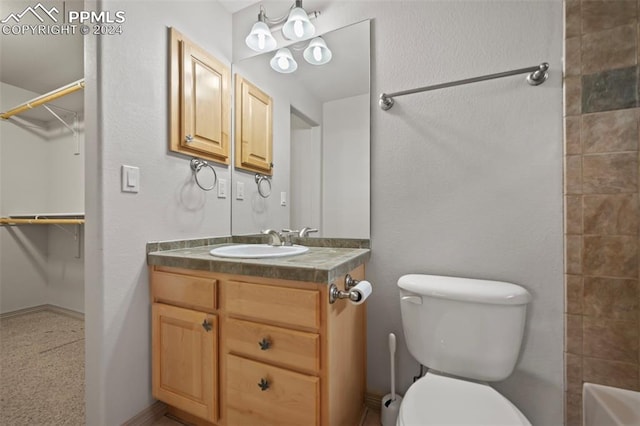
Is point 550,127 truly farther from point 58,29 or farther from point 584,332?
point 58,29

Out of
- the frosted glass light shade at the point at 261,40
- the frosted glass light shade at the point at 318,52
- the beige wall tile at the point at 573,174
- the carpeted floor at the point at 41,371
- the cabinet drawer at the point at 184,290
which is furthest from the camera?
the frosted glass light shade at the point at 261,40

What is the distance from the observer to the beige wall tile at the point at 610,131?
1002 mm

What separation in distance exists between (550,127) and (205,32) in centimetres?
190

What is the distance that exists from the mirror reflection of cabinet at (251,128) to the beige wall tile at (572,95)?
4.97 ft

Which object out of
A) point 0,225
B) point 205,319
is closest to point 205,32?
point 205,319

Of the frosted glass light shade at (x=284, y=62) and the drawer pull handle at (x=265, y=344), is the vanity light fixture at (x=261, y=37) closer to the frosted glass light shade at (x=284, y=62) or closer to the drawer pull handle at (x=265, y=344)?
the frosted glass light shade at (x=284, y=62)

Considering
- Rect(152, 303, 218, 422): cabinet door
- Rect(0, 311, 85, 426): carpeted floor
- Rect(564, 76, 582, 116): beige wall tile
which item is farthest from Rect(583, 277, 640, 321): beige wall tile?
Rect(0, 311, 85, 426): carpeted floor

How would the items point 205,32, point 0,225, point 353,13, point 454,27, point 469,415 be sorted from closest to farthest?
point 469,415 → point 454,27 → point 353,13 → point 205,32 → point 0,225

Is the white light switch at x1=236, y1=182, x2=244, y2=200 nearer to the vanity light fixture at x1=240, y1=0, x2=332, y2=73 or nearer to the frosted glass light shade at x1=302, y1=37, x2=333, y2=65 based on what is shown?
the vanity light fixture at x1=240, y1=0, x2=332, y2=73

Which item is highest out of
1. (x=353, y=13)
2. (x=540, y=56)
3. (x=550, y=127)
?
(x=353, y=13)

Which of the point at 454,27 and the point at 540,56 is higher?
the point at 454,27

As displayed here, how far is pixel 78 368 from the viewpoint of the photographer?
5.90 ft

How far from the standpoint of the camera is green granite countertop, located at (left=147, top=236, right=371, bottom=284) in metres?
0.98

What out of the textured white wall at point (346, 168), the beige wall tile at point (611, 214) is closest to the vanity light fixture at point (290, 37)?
the textured white wall at point (346, 168)
